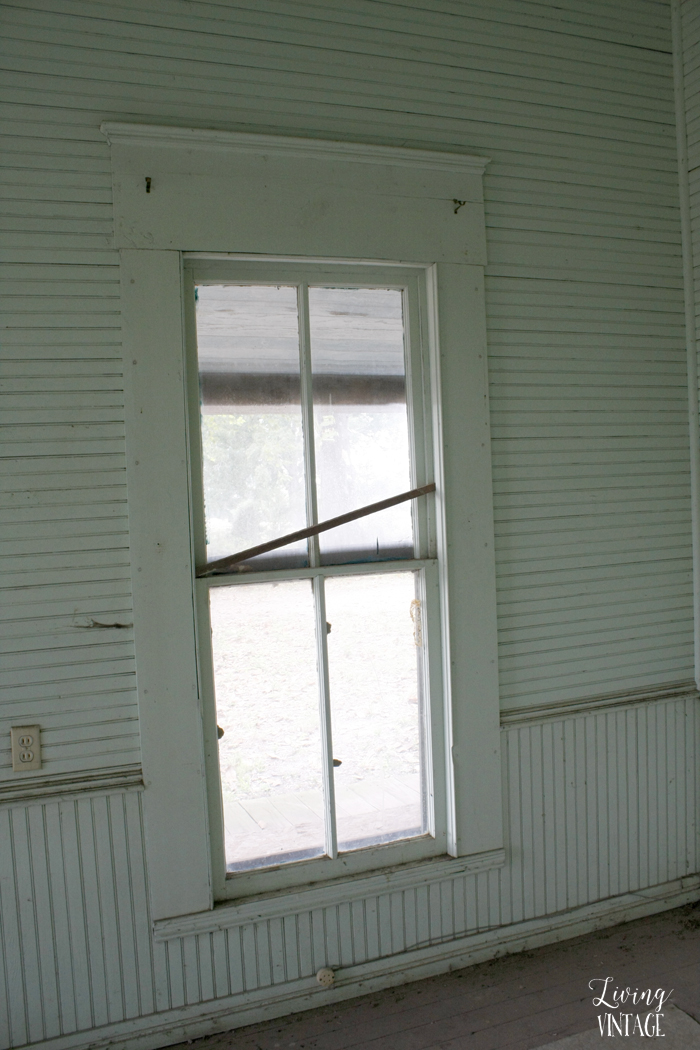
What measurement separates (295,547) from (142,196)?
119 cm

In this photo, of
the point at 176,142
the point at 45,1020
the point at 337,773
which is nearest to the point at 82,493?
the point at 176,142

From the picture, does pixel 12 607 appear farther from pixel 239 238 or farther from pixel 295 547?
pixel 239 238

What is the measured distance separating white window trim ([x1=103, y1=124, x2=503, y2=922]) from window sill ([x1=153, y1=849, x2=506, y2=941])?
26 mm

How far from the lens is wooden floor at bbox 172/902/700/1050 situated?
2252 mm

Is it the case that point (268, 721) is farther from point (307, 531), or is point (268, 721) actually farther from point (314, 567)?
point (307, 531)

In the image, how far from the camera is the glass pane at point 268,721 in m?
2.39

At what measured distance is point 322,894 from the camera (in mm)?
2402

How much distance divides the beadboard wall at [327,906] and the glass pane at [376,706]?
9.9 inches

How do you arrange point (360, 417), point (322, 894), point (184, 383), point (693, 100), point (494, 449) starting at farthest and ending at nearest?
1. point (693, 100)
2. point (494, 449)
3. point (360, 417)
4. point (322, 894)
5. point (184, 383)

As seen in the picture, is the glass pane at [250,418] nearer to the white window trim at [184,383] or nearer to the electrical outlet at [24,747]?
the white window trim at [184,383]

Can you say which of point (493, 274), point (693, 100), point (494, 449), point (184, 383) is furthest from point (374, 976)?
point (693, 100)

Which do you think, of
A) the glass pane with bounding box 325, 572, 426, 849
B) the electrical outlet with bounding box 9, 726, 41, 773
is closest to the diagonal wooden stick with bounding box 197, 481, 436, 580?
the glass pane with bounding box 325, 572, 426, 849

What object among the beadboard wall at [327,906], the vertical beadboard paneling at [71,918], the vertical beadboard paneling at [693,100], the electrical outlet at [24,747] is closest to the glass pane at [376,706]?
the beadboard wall at [327,906]

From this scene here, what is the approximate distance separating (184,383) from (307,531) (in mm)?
618
